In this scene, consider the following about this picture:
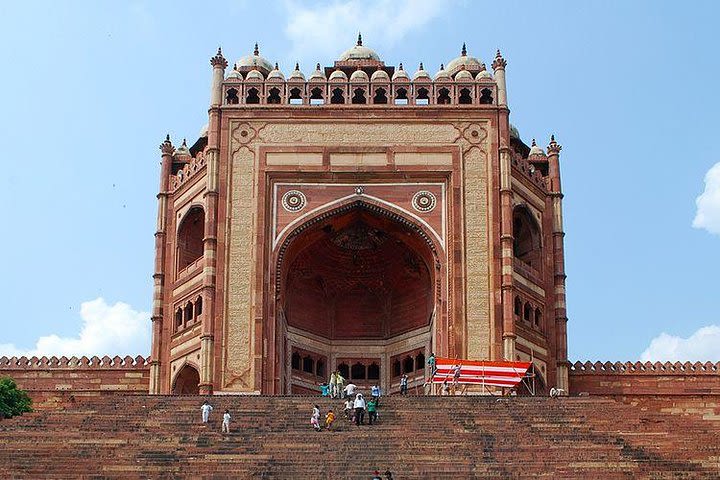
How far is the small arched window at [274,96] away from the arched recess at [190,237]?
3.91 m

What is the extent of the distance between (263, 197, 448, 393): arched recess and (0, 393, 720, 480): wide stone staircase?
20.4ft

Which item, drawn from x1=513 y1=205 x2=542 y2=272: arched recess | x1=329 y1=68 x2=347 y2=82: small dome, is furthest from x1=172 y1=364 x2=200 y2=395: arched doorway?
x1=513 y1=205 x2=542 y2=272: arched recess

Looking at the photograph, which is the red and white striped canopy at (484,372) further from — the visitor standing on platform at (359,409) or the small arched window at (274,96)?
the small arched window at (274,96)

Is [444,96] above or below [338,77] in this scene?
below

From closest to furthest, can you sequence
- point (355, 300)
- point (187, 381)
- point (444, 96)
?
1. point (187, 381)
2. point (444, 96)
3. point (355, 300)

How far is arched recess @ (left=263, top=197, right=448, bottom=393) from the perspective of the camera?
3725cm

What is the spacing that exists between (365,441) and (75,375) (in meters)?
15.8

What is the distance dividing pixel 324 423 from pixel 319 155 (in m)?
12.2

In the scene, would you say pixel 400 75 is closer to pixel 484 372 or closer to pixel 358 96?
pixel 358 96

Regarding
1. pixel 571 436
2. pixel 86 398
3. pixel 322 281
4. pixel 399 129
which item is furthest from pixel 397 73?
pixel 571 436

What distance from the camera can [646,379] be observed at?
40.0 m

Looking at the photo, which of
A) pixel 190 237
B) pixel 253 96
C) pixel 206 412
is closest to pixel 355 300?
pixel 190 237

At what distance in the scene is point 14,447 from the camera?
85.7 ft

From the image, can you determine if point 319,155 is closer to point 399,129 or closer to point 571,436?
point 399,129
